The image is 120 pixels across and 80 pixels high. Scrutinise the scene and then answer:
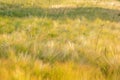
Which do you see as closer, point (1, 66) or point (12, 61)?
point (1, 66)

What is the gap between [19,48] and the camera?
5.19 meters

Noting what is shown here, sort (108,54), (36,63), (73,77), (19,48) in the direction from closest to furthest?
(73,77) < (36,63) < (108,54) < (19,48)

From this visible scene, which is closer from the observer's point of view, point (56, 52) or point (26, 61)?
point (26, 61)

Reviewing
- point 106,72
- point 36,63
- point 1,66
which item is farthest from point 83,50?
point 1,66

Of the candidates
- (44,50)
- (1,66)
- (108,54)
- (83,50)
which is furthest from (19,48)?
(1,66)

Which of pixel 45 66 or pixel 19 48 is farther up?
pixel 45 66

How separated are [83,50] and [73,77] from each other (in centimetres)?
183

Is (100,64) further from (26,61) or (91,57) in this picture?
(26,61)

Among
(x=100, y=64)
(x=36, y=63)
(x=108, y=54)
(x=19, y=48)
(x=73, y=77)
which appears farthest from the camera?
(x=19, y=48)

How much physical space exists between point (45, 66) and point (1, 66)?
0.50 metres

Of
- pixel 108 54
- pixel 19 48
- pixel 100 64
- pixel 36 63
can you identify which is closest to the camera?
pixel 36 63

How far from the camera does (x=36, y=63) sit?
3.75 metres

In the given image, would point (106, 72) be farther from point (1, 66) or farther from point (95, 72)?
point (1, 66)

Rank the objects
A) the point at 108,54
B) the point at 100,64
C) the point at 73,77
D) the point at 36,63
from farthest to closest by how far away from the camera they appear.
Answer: the point at 108,54, the point at 100,64, the point at 36,63, the point at 73,77
